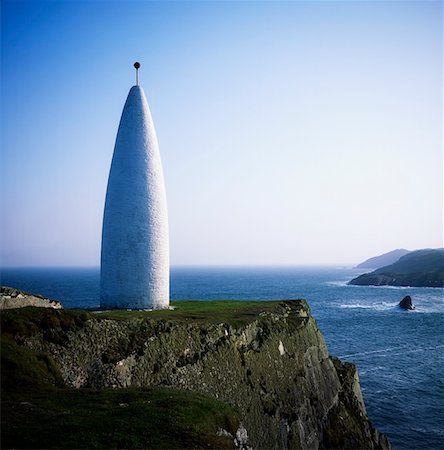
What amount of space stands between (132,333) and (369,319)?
54619mm

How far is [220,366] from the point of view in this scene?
1803 centimetres

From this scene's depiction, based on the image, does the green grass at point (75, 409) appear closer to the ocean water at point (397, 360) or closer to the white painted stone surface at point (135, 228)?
the white painted stone surface at point (135, 228)

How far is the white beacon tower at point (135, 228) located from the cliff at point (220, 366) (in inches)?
92.8

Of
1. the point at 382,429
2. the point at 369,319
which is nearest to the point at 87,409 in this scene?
the point at 382,429

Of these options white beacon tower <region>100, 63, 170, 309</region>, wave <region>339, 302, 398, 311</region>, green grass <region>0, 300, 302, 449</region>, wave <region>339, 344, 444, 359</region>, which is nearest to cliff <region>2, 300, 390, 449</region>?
green grass <region>0, 300, 302, 449</region>

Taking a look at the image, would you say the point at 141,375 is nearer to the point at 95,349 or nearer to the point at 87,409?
the point at 95,349

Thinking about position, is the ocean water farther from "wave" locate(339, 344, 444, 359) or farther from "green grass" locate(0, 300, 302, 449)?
"green grass" locate(0, 300, 302, 449)

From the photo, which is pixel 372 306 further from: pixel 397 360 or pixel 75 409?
pixel 75 409

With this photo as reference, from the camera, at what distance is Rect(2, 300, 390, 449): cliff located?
13.2m

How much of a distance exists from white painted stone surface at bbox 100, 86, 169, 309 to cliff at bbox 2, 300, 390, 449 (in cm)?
246

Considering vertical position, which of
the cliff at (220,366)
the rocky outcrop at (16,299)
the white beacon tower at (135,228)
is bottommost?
the cliff at (220,366)

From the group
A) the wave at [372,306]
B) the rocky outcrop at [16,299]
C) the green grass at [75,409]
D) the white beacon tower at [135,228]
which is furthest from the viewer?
the wave at [372,306]

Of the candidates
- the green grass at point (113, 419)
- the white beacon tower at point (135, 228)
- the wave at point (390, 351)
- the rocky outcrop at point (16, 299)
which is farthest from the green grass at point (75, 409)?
the wave at point (390, 351)

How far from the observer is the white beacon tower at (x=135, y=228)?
22.6m
